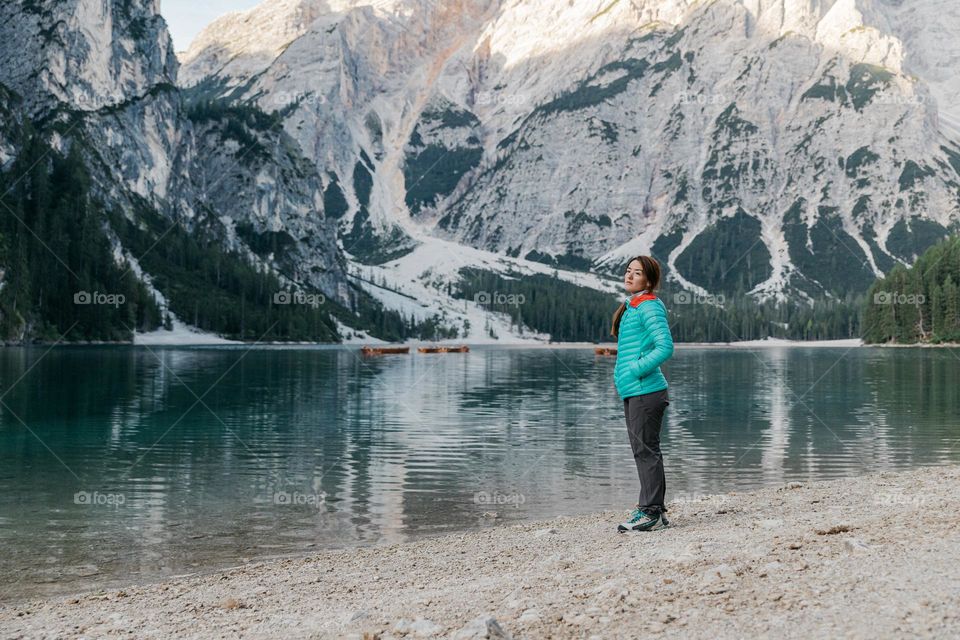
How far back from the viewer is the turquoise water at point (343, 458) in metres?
21.6

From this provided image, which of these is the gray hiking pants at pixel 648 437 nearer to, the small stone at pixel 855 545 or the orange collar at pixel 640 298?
the orange collar at pixel 640 298

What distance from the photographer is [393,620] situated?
11.6 m

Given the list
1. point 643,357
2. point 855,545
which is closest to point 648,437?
point 643,357

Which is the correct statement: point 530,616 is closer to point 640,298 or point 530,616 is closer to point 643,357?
point 643,357

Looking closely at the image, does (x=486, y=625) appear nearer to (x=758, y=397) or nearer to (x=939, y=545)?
(x=939, y=545)

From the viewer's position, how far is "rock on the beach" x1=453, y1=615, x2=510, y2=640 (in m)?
10.2

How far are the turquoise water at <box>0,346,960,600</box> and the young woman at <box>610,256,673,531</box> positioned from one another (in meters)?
7.56

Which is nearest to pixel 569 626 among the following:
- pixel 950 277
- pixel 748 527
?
pixel 748 527

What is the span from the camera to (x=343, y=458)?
3719 centimetres

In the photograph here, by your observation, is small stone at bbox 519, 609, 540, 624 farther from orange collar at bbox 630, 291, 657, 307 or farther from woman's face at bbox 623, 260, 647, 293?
woman's face at bbox 623, 260, 647, 293

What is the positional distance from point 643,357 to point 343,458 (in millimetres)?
23319

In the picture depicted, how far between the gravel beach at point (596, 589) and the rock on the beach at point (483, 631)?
2 cm

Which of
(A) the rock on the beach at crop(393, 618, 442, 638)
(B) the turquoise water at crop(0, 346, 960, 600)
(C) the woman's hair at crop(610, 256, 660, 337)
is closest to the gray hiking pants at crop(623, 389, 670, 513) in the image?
(C) the woman's hair at crop(610, 256, 660, 337)

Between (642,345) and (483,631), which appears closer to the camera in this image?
(483,631)
